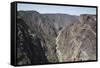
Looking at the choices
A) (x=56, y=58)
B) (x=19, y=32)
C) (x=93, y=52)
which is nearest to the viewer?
(x=19, y=32)

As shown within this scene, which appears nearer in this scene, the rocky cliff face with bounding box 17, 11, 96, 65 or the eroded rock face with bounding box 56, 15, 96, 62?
the rocky cliff face with bounding box 17, 11, 96, 65

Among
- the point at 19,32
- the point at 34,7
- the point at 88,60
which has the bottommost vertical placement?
the point at 88,60

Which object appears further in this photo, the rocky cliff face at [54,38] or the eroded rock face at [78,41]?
the eroded rock face at [78,41]
